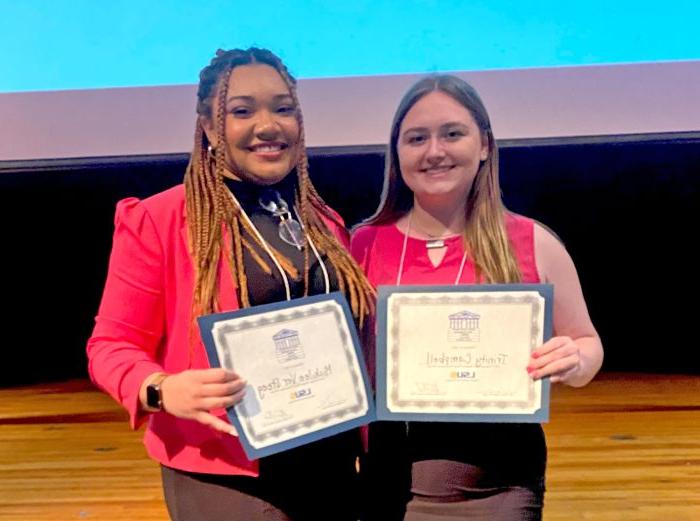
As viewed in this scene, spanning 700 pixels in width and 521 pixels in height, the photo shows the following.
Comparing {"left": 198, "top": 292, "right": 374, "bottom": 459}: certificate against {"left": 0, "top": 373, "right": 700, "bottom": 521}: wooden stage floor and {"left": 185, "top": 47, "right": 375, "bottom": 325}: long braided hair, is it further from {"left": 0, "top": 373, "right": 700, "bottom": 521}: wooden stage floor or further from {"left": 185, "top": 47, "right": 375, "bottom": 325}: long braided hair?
{"left": 0, "top": 373, "right": 700, "bottom": 521}: wooden stage floor

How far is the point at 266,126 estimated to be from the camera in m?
1.10

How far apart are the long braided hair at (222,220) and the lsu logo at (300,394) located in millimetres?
157

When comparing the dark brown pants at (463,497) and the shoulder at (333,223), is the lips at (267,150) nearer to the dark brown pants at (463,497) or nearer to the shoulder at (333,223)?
the shoulder at (333,223)

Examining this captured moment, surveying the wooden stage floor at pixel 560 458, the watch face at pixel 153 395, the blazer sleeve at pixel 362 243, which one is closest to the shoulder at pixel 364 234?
the blazer sleeve at pixel 362 243

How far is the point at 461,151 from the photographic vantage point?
4.12ft

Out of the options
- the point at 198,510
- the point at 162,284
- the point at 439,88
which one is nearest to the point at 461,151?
the point at 439,88

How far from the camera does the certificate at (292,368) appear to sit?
1.00 m

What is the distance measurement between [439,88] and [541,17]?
4.38 feet

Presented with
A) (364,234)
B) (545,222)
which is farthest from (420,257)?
(545,222)

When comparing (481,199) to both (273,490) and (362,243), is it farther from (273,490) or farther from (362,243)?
(273,490)

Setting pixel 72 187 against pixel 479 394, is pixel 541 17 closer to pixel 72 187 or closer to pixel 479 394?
pixel 479 394

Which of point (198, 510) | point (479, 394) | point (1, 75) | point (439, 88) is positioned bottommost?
point (198, 510)

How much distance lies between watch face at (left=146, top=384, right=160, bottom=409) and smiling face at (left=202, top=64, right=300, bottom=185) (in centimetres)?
37

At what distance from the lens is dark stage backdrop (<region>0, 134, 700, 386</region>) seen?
324cm
